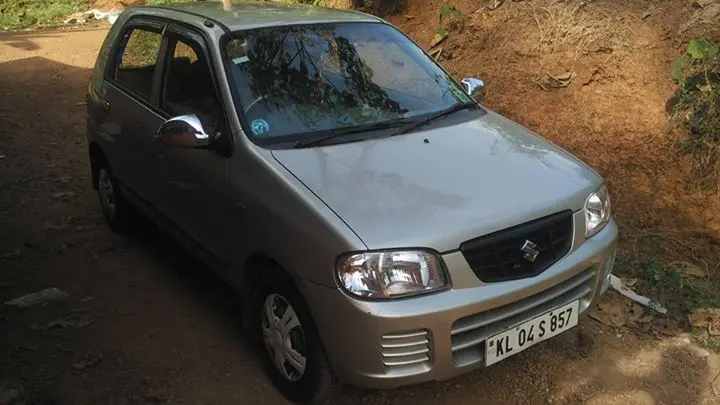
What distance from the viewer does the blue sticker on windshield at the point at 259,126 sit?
10.8 feet

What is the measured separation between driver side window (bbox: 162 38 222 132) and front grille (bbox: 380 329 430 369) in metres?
1.50

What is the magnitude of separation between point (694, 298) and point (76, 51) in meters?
11.8

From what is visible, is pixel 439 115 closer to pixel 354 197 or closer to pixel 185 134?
pixel 354 197

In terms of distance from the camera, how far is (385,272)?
2635 mm

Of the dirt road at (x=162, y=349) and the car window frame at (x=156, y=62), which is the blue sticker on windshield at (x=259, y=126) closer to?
the car window frame at (x=156, y=62)

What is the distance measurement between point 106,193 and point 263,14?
211cm

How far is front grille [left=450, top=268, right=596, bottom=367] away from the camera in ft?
8.87

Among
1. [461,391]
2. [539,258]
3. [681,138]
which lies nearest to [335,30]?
[539,258]

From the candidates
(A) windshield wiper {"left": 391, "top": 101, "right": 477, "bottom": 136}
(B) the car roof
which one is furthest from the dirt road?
(B) the car roof

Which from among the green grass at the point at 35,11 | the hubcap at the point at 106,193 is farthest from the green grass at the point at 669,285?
the green grass at the point at 35,11

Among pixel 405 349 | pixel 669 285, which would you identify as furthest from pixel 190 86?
pixel 669 285

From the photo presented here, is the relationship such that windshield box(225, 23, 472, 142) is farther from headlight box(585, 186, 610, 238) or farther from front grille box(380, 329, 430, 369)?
front grille box(380, 329, 430, 369)

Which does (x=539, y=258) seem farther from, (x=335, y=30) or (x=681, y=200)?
(x=681, y=200)

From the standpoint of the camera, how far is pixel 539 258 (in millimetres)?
2877
